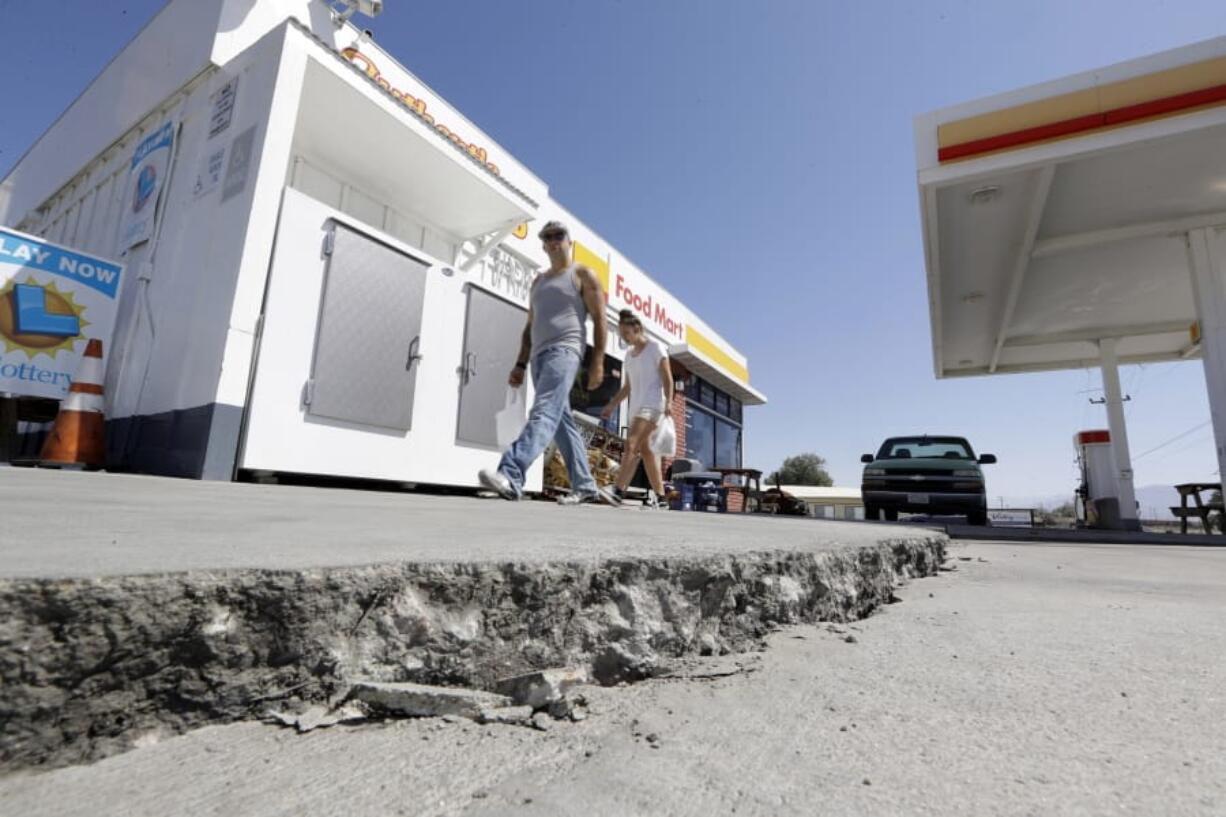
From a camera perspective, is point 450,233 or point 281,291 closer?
point 281,291

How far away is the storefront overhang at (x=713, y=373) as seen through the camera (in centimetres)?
1238

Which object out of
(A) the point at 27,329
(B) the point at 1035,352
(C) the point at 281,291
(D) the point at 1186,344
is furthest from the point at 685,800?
(D) the point at 1186,344

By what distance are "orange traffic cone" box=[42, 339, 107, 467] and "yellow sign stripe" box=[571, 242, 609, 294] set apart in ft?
19.3

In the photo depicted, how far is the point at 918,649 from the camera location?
115 cm

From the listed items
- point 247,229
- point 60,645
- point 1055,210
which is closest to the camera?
point 60,645

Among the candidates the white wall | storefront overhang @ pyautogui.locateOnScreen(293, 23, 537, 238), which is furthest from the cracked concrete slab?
the white wall

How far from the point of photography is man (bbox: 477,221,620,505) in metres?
3.42

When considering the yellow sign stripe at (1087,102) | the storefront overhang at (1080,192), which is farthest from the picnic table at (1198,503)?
the yellow sign stripe at (1087,102)

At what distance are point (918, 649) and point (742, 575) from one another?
0.36m

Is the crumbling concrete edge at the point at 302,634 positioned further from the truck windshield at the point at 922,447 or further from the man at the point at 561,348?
the truck windshield at the point at 922,447

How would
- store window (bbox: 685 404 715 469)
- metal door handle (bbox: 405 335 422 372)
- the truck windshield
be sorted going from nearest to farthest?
metal door handle (bbox: 405 335 422 372), the truck windshield, store window (bbox: 685 404 715 469)

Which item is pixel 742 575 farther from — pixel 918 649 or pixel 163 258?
pixel 163 258

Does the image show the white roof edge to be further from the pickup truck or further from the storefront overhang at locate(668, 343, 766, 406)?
the storefront overhang at locate(668, 343, 766, 406)

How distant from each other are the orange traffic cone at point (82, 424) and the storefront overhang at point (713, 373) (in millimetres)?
9405
